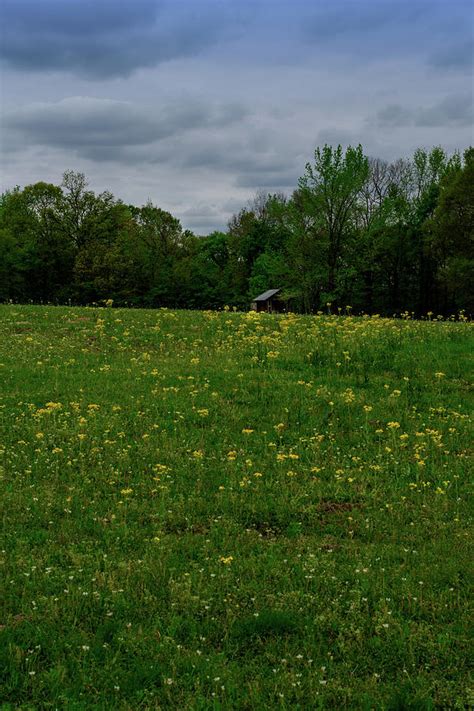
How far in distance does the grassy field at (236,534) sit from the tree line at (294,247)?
38153 millimetres

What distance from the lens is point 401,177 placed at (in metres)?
66.3

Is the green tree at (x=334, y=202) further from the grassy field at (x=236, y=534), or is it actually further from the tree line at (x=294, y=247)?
the grassy field at (x=236, y=534)

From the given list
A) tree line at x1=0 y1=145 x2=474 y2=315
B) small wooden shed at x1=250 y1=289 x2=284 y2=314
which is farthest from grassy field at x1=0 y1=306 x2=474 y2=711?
small wooden shed at x1=250 y1=289 x2=284 y2=314

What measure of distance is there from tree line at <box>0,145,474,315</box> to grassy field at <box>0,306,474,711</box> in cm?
3815

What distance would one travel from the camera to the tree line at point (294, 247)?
175ft

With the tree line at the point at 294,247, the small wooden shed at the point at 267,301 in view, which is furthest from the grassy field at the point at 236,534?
the small wooden shed at the point at 267,301

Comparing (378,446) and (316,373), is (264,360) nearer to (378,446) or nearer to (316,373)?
(316,373)

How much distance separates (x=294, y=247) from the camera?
57.9 m

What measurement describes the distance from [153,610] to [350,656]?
176cm

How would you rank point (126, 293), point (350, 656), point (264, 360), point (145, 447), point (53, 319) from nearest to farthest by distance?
point (350, 656), point (145, 447), point (264, 360), point (53, 319), point (126, 293)

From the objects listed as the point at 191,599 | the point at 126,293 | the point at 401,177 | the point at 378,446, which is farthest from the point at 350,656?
the point at 401,177

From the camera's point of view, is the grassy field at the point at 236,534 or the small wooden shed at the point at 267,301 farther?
the small wooden shed at the point at 267,301

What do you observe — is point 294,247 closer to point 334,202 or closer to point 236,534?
point 334,202

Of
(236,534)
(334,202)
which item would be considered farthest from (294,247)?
(236,534)
